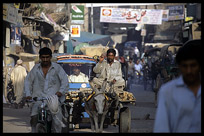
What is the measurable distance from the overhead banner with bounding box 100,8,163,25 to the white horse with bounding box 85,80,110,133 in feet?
118

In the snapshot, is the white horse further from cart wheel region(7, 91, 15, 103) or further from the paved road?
cart wheel region(7, 91, 15, 103)

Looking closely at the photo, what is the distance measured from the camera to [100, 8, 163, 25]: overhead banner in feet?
144

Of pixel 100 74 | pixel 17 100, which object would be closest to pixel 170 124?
pixel 100 74

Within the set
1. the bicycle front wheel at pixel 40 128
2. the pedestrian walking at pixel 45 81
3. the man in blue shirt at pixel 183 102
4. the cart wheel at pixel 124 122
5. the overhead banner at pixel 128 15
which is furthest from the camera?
the overhead banner at pixel 128 15

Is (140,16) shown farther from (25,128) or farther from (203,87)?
(203,87)

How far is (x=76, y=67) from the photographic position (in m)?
13.3

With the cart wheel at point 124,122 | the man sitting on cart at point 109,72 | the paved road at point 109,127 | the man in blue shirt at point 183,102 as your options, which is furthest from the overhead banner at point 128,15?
the man in blue shirt at point 183,102

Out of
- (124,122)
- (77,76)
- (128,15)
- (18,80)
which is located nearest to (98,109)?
(124,122)

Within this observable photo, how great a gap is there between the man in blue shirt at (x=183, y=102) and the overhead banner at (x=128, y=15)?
39631 mm

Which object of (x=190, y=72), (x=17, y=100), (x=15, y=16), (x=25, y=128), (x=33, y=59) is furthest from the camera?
(x=33, y=59)

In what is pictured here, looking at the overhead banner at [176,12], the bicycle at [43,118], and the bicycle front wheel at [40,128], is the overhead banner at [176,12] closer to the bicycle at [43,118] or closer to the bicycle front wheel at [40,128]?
the bicycle at [43,118]

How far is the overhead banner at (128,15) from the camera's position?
4403 centimetres

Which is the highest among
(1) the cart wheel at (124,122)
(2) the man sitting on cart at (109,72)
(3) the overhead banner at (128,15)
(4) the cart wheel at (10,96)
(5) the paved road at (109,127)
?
(3) the overhead banner at (128,15)

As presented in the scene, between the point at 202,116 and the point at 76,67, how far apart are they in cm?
896
